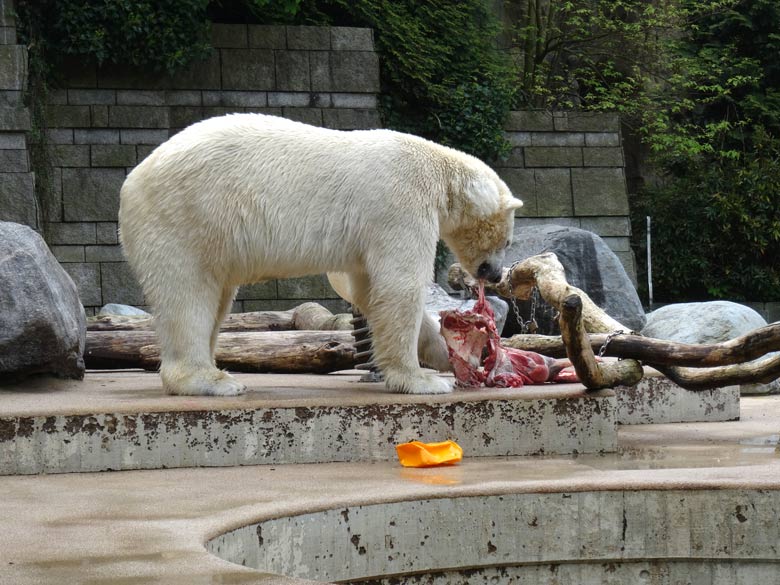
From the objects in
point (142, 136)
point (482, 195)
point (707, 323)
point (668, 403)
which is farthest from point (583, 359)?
point (142, 136)

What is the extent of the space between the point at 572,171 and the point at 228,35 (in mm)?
4624

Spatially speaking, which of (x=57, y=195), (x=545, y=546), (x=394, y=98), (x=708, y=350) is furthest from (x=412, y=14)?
(x=545, y=546)

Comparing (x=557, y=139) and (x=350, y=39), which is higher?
(x=350, y=39)

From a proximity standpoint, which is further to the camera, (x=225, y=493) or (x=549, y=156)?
(x=549, y=156)

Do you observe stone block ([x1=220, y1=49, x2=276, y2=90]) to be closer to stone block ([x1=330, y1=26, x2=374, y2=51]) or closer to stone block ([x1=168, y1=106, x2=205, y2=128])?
stone block ([x1=168, y1=106, x2=205, y2=128])

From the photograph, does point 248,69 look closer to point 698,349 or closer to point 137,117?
point 137,117

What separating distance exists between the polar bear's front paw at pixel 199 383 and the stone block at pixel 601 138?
9714mm

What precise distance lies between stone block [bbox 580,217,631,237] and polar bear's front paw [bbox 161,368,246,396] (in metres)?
9.39

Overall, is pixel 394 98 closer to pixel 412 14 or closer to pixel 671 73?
pixel 412 14

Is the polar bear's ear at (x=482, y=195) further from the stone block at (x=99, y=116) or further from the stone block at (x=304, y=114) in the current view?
the stone block at (x=99, y=116)

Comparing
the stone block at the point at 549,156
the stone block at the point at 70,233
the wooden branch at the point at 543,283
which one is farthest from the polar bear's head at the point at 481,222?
the stone block at the point at 549,156

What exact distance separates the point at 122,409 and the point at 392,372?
1.35 metres

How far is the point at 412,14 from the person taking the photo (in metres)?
14.1

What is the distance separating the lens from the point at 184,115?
12250 mm
